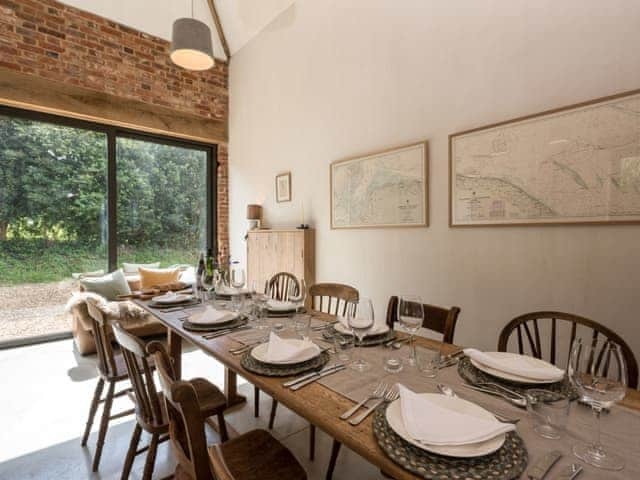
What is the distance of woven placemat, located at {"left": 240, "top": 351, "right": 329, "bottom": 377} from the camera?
109 centimetres

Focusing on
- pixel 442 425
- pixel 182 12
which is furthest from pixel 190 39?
pixel 442 425

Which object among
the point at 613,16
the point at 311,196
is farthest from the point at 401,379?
the point at 311,196

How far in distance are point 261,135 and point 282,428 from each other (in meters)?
3.34

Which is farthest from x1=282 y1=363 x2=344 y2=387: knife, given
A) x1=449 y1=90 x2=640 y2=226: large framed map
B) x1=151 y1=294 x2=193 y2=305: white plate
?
x1=449 y1=90 x2=640 y2=226: large framed map

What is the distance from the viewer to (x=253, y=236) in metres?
4.00

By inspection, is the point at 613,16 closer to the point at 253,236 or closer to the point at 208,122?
the point at 253,236

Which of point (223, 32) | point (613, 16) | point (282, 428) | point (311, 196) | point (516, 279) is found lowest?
point (282, 428)

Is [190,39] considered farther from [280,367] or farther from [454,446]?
[454,446]

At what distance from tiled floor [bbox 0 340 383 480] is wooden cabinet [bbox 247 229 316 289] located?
115 centimetres

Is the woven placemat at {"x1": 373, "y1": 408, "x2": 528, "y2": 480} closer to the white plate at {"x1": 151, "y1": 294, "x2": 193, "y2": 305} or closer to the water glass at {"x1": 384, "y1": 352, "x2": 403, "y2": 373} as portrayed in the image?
the water glass at {"x1": 384, "y1": 352, "x2": 403, "y2": 373}

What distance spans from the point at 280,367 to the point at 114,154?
160 inches

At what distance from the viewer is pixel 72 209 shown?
3809 millimetres

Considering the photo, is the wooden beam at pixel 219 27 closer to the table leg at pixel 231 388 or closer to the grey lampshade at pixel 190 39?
the grey lampshade at pixel 190 39

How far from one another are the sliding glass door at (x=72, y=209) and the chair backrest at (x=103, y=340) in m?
2.54
